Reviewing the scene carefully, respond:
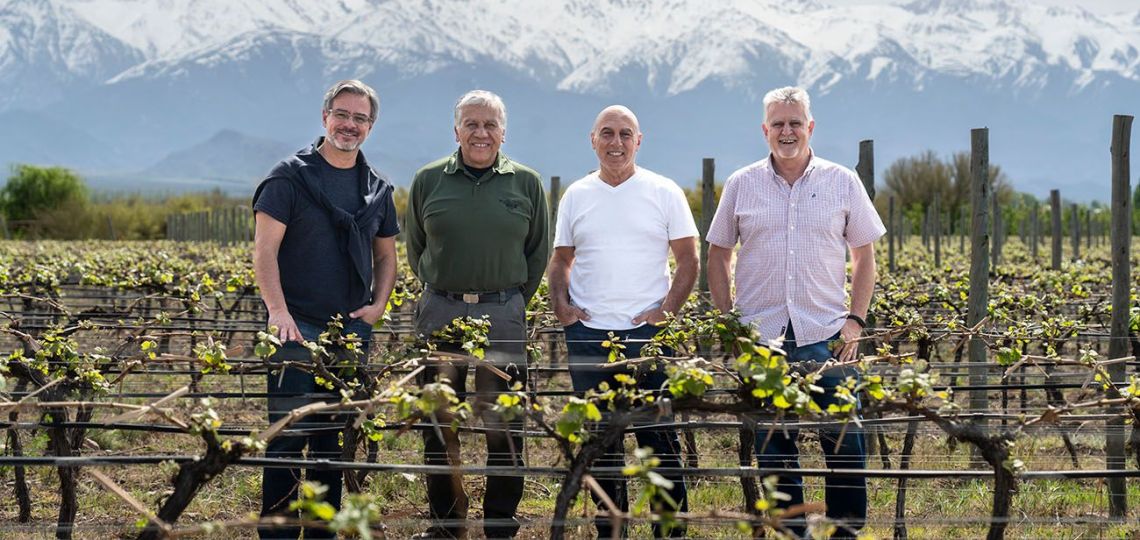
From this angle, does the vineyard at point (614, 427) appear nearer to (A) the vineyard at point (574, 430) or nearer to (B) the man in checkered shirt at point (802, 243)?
(A) the vineyard at point (574, 430)

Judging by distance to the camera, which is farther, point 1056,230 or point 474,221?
point 1056,230

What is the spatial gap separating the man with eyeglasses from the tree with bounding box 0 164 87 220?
215ft

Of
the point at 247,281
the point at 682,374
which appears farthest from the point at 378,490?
the point at 247,281

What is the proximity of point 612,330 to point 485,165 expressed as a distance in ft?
2.60

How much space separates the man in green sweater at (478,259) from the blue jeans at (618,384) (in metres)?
0.22

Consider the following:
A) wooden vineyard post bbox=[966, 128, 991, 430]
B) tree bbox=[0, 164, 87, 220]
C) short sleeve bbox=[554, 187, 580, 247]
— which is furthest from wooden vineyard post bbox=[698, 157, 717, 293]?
tree bbox=[0, 164, 87, 220]

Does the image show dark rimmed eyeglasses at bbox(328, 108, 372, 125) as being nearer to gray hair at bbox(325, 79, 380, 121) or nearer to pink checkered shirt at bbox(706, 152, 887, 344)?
gray hair at bbox(325, 79, 380, 121)

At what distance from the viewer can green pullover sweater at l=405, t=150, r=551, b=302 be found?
4.43 metres

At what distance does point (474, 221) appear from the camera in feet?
14.5

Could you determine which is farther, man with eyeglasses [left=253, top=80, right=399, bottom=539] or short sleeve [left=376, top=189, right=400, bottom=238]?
short sleeve [left=376, top=189, right=400, bottom=238]

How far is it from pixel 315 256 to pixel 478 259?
0.60m

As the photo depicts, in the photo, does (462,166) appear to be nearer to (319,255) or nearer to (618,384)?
(319,255)

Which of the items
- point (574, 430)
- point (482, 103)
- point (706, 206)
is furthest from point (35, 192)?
point (574, 430)

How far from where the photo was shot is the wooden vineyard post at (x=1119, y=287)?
5.08 meters
